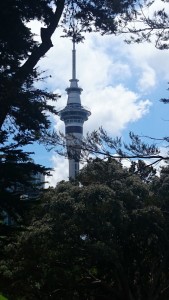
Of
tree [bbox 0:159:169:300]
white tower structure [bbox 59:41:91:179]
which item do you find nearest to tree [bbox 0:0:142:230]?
tree [bbox 0:159:169:300]

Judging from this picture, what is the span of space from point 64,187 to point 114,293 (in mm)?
4496

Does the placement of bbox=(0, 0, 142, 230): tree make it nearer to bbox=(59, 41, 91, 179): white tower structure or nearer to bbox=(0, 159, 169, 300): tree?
bbox=(0, 159, 169, 300): tree

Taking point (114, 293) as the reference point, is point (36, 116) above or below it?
above

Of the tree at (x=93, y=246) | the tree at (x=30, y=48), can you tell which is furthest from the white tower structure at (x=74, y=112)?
the tree at (x=30, y=48)

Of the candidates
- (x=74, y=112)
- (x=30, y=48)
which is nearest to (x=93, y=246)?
(x=30, y=48)

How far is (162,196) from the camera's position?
21.0 m

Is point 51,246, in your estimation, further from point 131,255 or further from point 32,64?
point 32,64

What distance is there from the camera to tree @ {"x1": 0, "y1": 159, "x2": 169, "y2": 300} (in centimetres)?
1906

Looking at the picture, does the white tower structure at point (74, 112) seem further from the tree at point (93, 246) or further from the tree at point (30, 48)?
the tree at point (30, 48)

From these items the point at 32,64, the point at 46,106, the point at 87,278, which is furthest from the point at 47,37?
the point at 87,278

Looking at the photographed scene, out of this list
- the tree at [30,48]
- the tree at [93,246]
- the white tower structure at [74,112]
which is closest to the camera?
the tree at [30,48]

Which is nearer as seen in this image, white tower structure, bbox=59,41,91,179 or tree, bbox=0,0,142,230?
tree, bbox=0,0,142,230

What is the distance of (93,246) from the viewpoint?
1855cm

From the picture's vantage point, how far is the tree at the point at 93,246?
19062 millimetres
